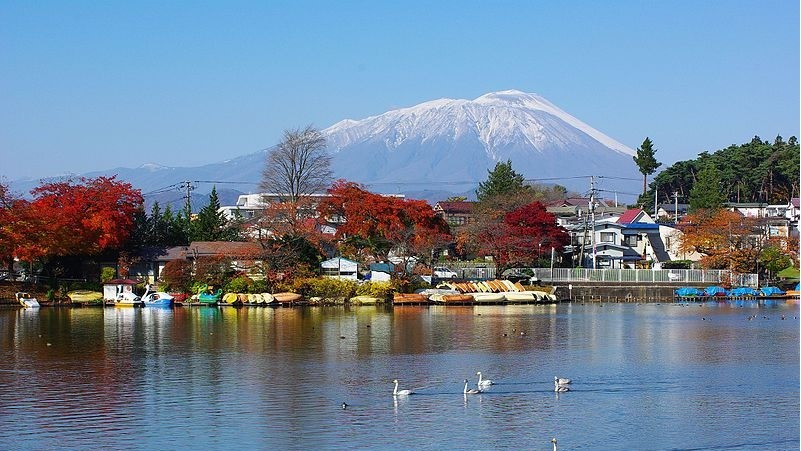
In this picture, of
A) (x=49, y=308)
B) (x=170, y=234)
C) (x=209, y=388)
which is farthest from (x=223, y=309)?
(x=209, y=388)

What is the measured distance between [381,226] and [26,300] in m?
18.4

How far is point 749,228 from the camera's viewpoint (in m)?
61.9

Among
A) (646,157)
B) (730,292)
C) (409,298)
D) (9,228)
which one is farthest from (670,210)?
(9,228)

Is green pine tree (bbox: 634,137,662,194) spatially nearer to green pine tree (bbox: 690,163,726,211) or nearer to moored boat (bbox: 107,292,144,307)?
green pine tree (bbox: 690,163,726,211)

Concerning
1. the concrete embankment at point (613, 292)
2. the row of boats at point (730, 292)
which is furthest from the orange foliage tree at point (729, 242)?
the concrete embankment at point (613, 292)

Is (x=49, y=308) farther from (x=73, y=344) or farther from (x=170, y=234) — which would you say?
(x=73, y=344)

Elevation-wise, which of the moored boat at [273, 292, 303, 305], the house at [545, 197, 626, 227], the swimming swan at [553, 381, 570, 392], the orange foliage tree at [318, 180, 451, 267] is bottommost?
the swimming swan at [553, 381, 570, 392]

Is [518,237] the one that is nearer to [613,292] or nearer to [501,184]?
[613,292]

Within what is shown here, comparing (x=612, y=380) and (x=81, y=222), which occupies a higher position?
(x=81, y=222)

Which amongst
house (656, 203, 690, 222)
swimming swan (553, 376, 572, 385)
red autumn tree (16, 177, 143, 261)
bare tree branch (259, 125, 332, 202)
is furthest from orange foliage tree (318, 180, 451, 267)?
house (656, 203, 690, 222)

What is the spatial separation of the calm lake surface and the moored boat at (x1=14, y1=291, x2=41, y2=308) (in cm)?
649

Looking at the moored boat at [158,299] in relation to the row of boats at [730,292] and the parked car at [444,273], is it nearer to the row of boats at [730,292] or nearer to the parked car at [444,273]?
the parked car at [444,273]

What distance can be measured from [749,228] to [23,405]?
48.9m

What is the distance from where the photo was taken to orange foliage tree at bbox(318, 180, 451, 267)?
56.3 metres
